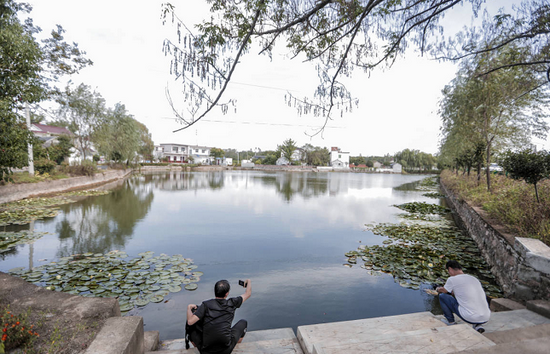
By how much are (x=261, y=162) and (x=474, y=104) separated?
76388 millimetres

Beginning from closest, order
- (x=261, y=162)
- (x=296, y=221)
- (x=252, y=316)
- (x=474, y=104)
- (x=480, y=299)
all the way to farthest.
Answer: (x=480, y=299), (x=252, y=316), (x=296, y=221), (x=474, y=104), (x=261, y=162)

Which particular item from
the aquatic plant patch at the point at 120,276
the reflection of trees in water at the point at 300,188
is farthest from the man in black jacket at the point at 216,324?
the reflection of trees in water at the point at 300,188

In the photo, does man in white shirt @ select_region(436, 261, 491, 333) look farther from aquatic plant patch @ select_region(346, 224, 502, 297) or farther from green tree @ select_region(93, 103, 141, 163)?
green tree @ select_region(93, 103, 141, 163)

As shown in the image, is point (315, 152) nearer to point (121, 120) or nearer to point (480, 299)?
point (121, 120)

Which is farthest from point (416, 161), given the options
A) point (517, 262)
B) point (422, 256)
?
point (517, 262)

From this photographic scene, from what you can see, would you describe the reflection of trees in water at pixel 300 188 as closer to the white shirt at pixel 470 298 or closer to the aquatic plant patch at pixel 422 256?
the aquatic plant patch at pixel 422 256

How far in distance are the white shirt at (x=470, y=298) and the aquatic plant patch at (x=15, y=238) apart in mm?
9619

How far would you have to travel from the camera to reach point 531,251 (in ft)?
13.1

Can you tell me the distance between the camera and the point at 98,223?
985cm

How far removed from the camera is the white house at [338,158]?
8344cm

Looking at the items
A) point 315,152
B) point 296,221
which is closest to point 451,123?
point 296,221

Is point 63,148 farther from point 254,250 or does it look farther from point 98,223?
point 254,250

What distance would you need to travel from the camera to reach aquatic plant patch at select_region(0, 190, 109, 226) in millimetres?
9378

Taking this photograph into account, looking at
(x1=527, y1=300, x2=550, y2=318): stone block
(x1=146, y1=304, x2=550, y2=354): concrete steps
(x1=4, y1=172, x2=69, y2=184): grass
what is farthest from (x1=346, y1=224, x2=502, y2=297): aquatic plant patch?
(x1=4, y1=172, x2=69, y2=184): grass
